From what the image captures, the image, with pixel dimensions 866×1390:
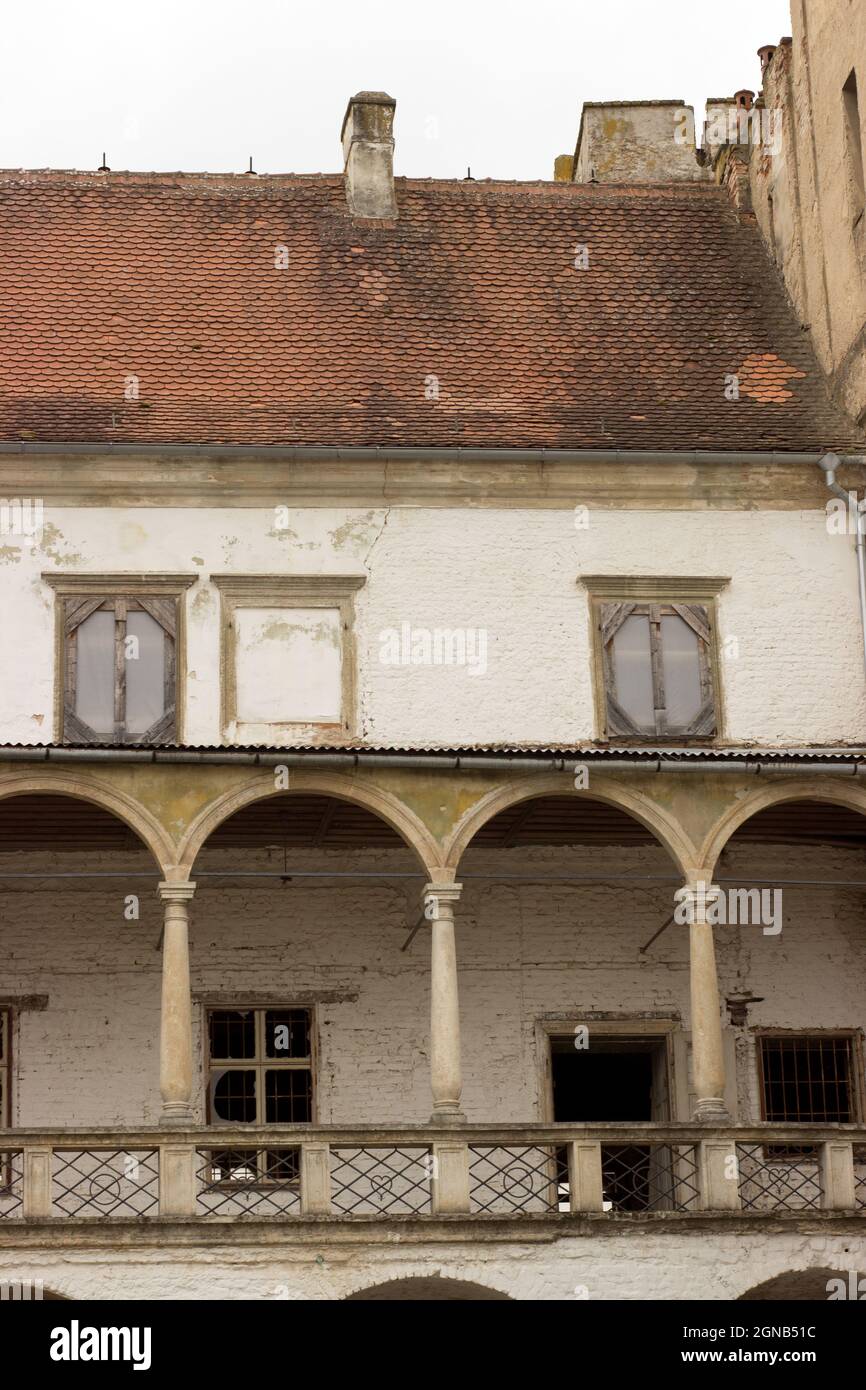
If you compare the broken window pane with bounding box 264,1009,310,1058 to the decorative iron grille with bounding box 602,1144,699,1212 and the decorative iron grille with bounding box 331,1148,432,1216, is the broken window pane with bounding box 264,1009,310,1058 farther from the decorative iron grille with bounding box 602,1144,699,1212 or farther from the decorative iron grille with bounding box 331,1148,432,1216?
the decorative iron grille with bounding box 602,1144,699,1212

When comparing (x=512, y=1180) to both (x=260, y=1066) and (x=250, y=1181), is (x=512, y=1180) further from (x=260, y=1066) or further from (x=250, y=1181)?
(x=250, y=1181)

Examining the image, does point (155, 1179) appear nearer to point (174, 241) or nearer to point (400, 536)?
point (400, 536)

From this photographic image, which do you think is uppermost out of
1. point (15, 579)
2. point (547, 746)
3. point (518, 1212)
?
point (15, 579)

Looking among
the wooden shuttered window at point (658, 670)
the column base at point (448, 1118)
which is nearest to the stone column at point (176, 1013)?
the column base at point (448, 1118)

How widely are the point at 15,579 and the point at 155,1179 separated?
18.0ft

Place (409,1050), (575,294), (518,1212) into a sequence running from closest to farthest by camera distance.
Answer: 1. (518,1212)
2. (409,1050)
3. (575,294)

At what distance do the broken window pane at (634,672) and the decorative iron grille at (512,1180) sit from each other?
3950 millimetres

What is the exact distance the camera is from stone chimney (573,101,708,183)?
29.7 meters

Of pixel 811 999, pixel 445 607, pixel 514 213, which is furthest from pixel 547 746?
pixel 514 213

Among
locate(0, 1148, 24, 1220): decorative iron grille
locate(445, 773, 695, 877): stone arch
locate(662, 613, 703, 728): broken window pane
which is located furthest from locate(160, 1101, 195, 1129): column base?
locate(662, 613, 703, 728): broken window pane

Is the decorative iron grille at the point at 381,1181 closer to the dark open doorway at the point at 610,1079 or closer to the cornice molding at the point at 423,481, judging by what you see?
the dark open doorway at the point at 610,1079

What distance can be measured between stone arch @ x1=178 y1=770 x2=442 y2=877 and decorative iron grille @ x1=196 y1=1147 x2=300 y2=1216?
246 centimetres

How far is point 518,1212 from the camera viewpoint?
68.9 ft

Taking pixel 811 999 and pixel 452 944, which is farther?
pixel 811 999
